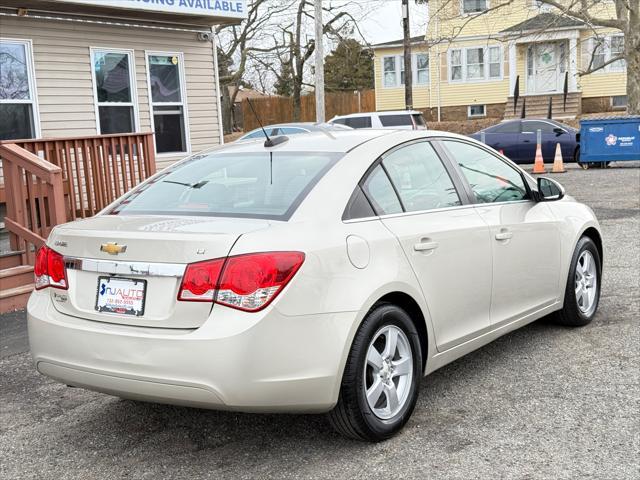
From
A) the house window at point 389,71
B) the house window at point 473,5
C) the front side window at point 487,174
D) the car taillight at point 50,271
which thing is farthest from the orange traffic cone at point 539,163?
the house window at point 389,71

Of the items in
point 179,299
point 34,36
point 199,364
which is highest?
point 34,36

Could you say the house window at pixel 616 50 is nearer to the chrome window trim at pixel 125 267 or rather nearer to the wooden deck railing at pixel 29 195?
the wooden deck railing at pixel 29 195

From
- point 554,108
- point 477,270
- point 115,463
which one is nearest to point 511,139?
point 554,108

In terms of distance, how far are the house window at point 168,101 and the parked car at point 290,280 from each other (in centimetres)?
895

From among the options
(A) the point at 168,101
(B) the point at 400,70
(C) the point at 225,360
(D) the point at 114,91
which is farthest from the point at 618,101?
(C) the point at 225,360

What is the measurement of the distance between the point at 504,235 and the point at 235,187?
176 centimetres

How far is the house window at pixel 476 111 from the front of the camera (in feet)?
124

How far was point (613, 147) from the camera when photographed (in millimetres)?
20219

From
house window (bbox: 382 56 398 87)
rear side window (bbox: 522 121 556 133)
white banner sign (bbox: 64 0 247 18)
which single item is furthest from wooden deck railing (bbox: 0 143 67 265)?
house window (bbox: 382 56 398 87)

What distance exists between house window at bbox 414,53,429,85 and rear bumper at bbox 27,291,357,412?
36.3 meters

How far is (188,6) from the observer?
1229 cm

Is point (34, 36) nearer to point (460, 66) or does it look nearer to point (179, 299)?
point (179, 299)

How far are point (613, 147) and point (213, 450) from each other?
18.6 metres

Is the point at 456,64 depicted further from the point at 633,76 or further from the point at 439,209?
the point at 439,209
